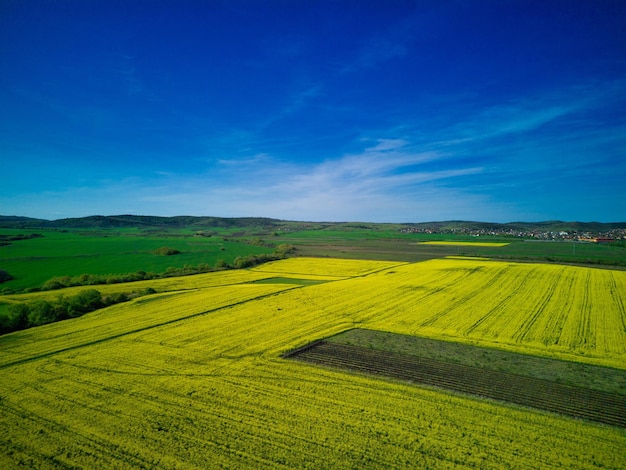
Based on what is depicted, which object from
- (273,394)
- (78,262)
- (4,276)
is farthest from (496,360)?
(78,262)

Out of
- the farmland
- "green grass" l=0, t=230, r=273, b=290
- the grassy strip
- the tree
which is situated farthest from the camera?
"green grass" l=0, t=230, r=273, b=290

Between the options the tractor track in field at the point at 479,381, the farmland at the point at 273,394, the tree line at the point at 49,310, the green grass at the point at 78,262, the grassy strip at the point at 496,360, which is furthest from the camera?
the green grass at the point at 78,262

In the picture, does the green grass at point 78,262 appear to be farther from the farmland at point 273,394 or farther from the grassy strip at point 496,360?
the grassy strip at point 496,360

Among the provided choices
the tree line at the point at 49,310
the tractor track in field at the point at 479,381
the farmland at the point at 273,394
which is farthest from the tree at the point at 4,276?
the tractor track in field at the point at 479,381

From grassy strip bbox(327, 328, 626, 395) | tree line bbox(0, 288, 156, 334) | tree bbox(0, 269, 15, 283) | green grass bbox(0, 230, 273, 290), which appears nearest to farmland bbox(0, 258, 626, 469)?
grassy strip bbox(327, 328, 626, 395)

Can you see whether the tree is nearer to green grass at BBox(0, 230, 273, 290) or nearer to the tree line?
green grass at BBox(0, 230, 273, 290)
